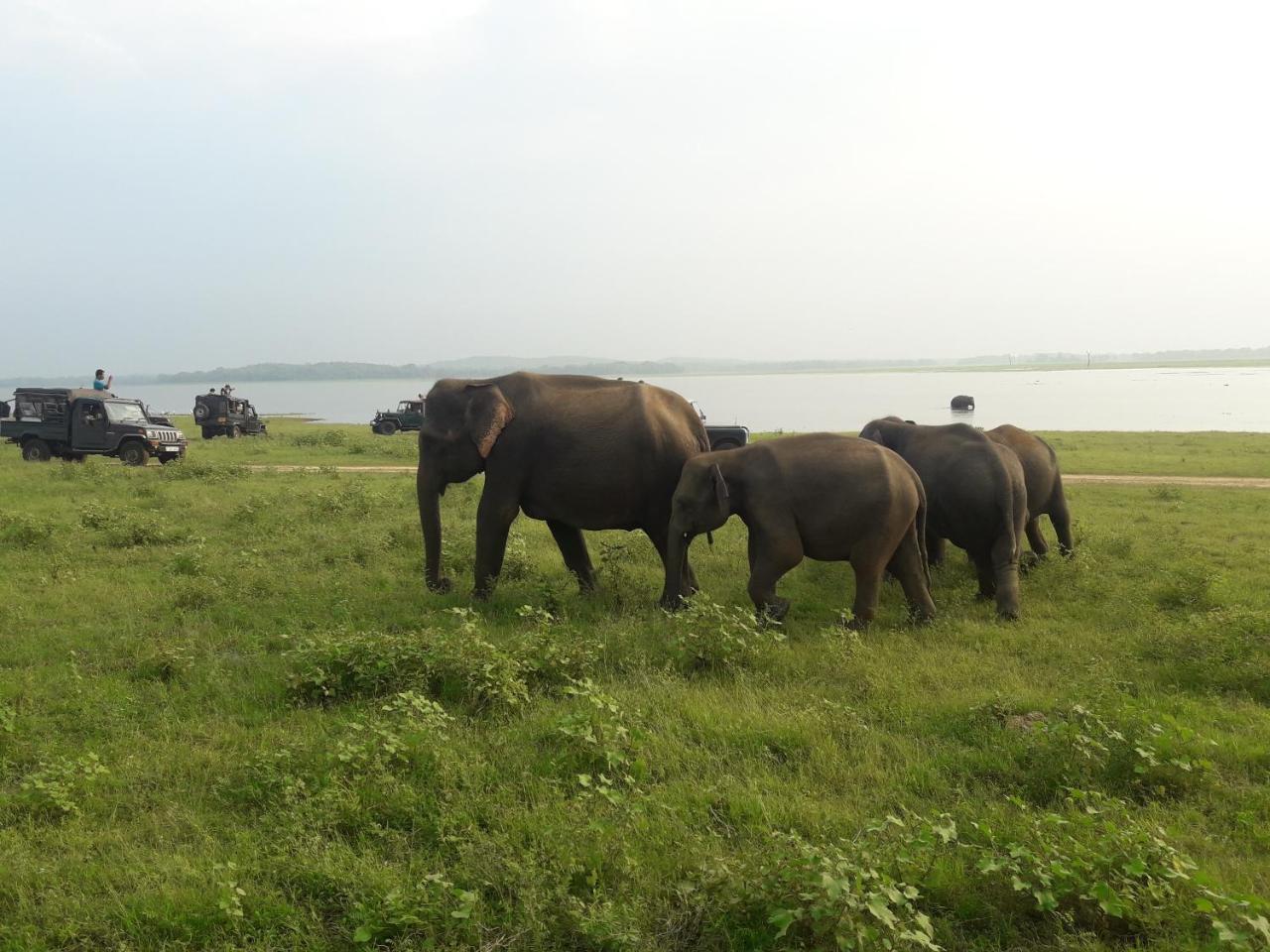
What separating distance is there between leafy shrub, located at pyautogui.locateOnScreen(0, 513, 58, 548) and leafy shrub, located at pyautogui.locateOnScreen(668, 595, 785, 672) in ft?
32.5

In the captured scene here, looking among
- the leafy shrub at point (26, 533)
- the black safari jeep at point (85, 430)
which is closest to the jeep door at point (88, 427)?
the black safari jeep at point (85, 430)

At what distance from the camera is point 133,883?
13.0 ft

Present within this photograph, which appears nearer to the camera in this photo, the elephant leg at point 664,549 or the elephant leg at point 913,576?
the elephant leg at point 913,576

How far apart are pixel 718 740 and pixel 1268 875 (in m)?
2.86

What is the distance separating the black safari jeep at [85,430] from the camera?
24234 millimetres

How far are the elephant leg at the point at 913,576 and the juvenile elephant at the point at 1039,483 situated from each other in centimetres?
264

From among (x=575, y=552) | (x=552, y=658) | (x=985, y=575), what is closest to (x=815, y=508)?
(x=985, y=575)

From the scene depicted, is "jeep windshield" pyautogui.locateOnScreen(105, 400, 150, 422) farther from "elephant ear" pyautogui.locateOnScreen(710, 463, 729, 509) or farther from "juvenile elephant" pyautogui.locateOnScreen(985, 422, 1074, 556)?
"juvenile elephant" pyautogui.locateOnScreen(985, 422, 1074, 556)

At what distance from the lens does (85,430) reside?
24.4 metres

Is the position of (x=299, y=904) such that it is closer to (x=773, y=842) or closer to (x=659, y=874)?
(x=659, y=874)

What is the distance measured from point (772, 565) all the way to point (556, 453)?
264 cm

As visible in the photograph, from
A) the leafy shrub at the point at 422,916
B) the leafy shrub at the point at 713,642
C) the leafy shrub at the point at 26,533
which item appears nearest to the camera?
the leafy shrub at the point at 422,916

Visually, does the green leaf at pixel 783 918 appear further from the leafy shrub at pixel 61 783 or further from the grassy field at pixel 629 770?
the leafy shrub at pixel 61 783

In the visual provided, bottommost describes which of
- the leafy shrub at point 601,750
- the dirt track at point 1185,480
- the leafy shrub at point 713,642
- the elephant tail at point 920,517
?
the leafy shrub at point 601,750
